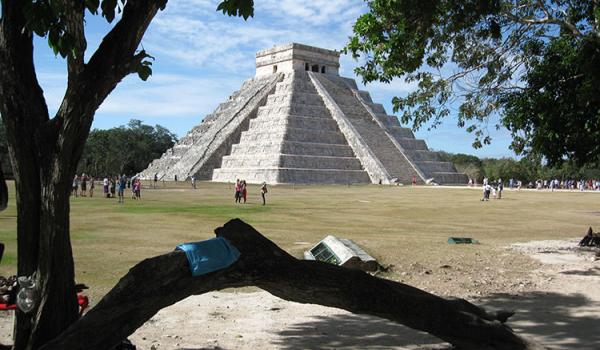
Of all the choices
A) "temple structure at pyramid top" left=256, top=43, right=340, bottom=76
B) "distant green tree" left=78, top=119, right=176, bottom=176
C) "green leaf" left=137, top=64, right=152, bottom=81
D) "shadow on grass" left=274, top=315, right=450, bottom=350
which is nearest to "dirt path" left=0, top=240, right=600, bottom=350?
"shadow on grass" left=274, top=315, right=450, bottom=350

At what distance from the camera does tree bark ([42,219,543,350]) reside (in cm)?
351

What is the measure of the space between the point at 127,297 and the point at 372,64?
25.7ft

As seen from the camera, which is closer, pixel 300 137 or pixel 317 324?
pixel 317 324

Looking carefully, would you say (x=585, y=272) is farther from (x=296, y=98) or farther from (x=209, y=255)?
(x=296, y=98)

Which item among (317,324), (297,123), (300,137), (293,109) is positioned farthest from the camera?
(293,109)

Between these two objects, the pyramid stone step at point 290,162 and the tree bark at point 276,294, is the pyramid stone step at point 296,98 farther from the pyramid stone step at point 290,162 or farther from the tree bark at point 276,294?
the tree bark at point 276,294

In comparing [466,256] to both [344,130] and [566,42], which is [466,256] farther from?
[344,130]

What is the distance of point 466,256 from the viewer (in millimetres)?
10484

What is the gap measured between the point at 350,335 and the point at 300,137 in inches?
1819

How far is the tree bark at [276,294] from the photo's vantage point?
11.5 feet

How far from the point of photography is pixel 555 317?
667 cm

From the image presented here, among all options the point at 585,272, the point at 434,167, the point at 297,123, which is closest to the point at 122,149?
the point at 297,123

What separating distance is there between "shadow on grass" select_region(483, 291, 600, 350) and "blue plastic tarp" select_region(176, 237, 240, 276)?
3561 millimetres

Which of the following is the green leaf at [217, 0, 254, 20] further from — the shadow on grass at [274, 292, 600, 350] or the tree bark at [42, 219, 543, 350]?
the shadow on grass at [274, 292, 600, 350]
